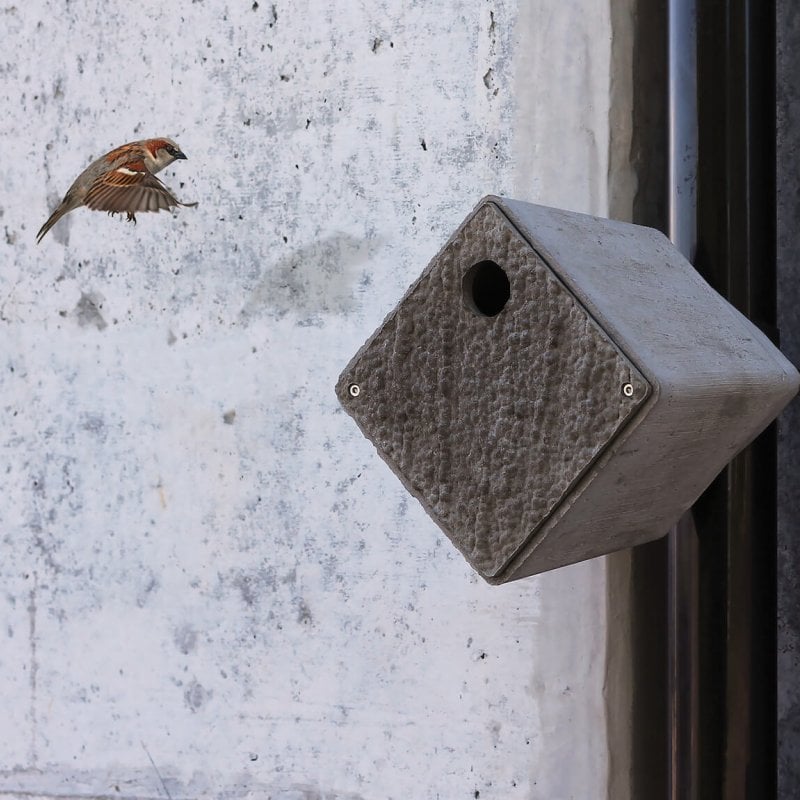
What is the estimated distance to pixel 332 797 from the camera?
1361mm

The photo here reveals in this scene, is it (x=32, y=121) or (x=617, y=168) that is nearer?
(x=617, y=168)

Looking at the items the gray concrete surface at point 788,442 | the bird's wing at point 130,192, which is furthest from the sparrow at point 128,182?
the gray concrete surface at point 788,442

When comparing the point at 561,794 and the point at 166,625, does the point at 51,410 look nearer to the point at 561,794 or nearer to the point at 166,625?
the point at 166,625

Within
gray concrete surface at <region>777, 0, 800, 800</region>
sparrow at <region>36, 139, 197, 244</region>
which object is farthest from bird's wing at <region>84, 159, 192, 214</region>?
gray concrete surface at <region>777, 0, 800, 800</region>

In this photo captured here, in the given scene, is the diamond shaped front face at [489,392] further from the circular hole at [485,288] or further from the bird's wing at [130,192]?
the bird's wing at [130,192]

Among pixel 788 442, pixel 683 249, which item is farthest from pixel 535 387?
pixel 788 442

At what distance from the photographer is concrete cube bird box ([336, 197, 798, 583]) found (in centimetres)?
77

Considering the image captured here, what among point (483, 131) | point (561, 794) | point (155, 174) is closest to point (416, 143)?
point (483, 131)

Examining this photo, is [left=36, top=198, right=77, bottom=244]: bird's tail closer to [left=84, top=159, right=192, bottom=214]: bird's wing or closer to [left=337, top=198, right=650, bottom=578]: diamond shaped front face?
[left=84, top=159, right=192, bottom=214]: bird's wing

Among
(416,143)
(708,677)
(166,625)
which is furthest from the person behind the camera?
(166,625)

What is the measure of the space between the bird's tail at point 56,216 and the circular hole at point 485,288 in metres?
0.83

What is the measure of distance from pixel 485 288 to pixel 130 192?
2.49ft

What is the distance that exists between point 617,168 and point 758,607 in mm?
592

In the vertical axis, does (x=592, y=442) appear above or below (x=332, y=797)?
above
